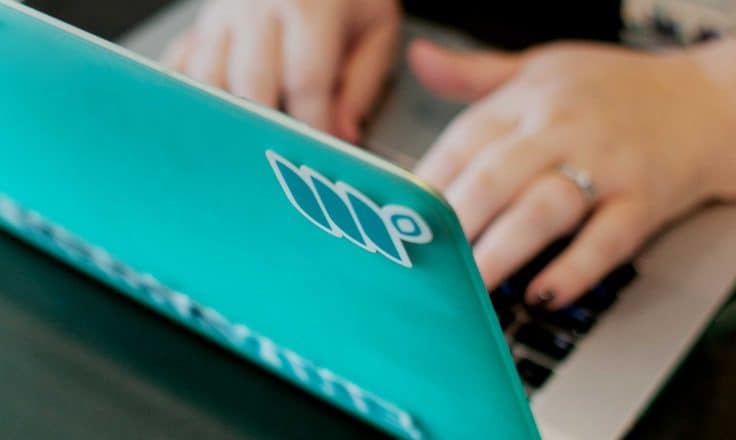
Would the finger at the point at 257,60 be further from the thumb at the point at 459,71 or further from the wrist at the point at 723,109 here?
the wrist at the point at 723,109

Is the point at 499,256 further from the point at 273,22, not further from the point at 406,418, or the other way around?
the point at 273,22

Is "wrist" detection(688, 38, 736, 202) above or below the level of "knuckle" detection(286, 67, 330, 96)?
above

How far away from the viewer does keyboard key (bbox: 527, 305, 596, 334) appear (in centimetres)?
47

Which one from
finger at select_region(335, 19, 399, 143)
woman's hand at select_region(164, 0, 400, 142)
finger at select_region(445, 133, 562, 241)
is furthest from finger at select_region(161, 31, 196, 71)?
finger at select_region(445, 133, 562, 241)

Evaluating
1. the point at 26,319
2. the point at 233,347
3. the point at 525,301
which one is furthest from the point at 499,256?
the point at 26,319

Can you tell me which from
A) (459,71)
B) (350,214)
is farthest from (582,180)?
(350,214)

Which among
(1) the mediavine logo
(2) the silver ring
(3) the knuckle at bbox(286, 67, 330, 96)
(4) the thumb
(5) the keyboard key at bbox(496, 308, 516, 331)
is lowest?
(3) the knuckle at bbox(286, 67, 330, 96)

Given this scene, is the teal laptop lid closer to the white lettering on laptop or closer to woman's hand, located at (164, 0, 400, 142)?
the white lettering on laptop

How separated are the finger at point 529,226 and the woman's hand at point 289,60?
6.0 inches

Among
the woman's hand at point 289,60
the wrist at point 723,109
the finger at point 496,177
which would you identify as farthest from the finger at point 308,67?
the wrist at point 723,109

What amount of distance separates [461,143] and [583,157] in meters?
0.07

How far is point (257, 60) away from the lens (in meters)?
0.59

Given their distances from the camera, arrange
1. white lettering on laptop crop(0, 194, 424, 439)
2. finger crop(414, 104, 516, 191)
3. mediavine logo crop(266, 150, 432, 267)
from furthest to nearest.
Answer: finger crop(414, 104, 516, 191), white lettering on laptop crop(0, 194, 424, 439), mediavine logo crop(266, 150, 432, 267)

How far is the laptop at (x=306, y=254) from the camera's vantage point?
29cm
